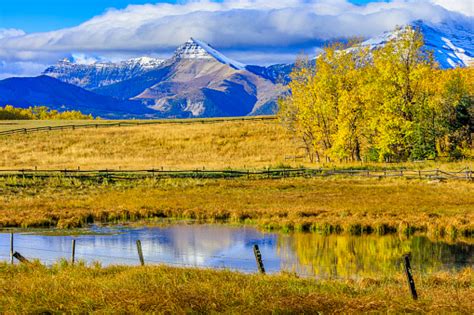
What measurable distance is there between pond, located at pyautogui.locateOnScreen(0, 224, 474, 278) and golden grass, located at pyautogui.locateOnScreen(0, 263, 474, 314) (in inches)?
359

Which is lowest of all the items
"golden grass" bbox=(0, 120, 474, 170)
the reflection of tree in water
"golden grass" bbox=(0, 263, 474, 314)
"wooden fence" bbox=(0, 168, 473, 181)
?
the reflection of tree in water

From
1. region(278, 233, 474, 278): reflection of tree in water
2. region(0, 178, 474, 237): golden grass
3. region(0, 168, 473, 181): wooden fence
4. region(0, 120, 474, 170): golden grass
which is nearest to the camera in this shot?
region(278, 233, 474, 278): reflection of tree in water

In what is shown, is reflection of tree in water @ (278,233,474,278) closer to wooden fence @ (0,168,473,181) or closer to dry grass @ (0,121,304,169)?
wooden fence @ (0,168,473,181)

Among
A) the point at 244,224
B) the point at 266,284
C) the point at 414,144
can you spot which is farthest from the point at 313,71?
the point at 266,284

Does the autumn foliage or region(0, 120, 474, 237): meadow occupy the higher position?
the autumn foliage

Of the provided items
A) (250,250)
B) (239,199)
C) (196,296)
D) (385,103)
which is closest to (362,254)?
(250,250)

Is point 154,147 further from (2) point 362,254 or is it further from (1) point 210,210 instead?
(2) point 362,254

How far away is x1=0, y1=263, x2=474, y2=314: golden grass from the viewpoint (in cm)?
1518

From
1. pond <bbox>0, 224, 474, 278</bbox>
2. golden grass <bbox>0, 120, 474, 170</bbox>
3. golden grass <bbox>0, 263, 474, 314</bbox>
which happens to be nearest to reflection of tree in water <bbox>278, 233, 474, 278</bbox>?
pond <bbox>0, 224, 474, 278</bbox>

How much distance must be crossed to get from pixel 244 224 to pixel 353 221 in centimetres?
743

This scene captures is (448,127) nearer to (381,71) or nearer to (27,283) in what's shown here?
(381,71)

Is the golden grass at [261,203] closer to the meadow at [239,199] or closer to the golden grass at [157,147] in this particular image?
the meadow at [239,199]

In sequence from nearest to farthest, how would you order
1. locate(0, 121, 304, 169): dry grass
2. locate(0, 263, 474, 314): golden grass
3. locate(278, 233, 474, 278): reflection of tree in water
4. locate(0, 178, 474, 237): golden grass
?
locate(0, 263, 474, 314): golden grass
locate(278, 233, 474, 278): reflection of tree in water
locate(0, 178, 474, 237): golden grass
locate(0, 121, 304, 169): dry grass

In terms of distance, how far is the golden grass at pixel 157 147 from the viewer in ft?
311
